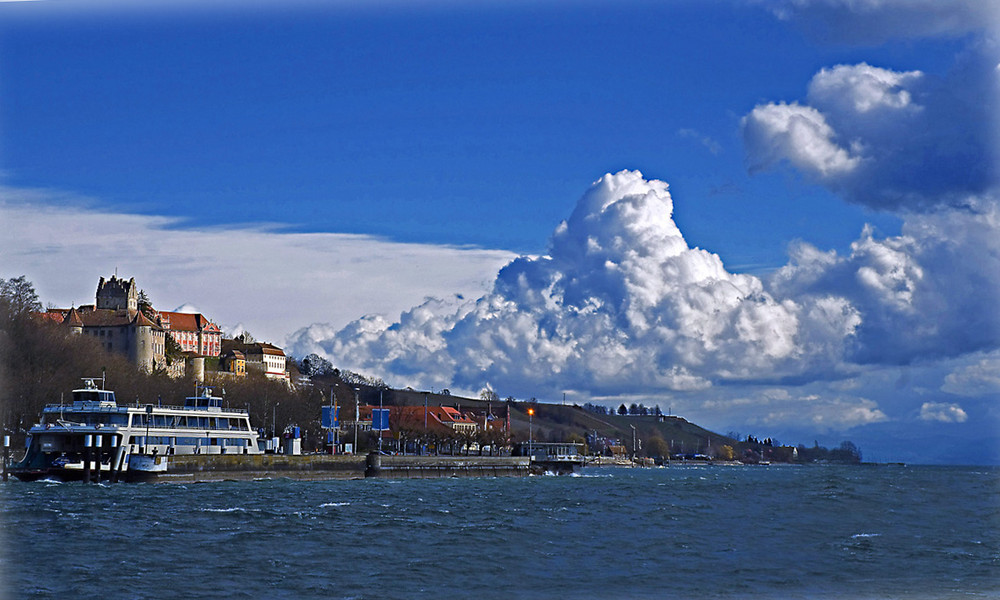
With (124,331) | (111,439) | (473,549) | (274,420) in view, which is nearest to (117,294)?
(124,331)

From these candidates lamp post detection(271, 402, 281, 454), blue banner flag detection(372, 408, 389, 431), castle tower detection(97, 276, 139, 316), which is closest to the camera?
blue banner flag detection(372, 408, 389, 431)

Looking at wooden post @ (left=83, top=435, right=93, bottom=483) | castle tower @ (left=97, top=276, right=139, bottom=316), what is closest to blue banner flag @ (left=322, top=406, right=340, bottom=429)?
wooden post @ (left=83, top=435, right=93, bottom=483)

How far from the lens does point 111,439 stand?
83812 mm

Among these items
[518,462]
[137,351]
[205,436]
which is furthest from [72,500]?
[137,351]

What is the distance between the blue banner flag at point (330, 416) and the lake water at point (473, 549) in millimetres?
52795

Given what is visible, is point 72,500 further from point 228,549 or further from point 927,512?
point 927,512

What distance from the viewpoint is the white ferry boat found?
80.1 meters

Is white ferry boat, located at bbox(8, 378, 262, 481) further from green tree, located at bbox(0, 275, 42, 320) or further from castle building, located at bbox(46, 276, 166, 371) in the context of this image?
castle building, located at bbox(46, 276, 166, 371)

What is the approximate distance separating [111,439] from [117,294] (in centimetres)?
11138

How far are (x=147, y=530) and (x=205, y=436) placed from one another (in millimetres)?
52488

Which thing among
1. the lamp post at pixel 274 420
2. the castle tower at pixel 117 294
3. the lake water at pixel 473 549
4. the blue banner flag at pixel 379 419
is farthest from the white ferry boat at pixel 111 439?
the castle tower at pixel 117 294

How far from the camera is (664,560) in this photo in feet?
124

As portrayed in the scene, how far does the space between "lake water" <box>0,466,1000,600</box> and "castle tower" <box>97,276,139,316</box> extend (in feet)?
406

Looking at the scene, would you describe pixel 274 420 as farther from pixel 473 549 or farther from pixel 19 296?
pixel 473 549
